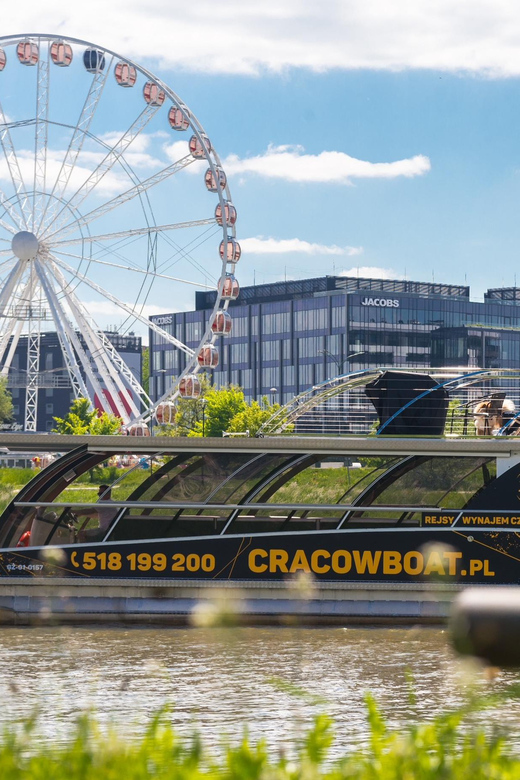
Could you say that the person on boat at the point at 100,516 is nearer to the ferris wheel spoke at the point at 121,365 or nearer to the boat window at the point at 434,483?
the boat window at the point at 434,483

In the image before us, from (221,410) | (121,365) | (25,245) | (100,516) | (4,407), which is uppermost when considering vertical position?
(25,245)

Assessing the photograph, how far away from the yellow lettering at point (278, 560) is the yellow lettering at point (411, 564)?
1713mm

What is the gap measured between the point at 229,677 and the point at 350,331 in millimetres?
104644

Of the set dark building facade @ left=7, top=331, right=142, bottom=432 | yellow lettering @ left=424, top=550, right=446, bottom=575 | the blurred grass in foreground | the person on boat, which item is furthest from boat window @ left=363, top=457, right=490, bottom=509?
dark building facade @ left=7, top=331, right=142, bottom=432

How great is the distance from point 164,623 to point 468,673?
14.5 metres

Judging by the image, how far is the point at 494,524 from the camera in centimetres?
1661

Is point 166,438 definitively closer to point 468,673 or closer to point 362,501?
point 362,501

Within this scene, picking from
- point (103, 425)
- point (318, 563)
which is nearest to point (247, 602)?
point (318, 563)

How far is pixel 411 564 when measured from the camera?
54.9 ft

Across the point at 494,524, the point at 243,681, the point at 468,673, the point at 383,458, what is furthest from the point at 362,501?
the point at 468,673

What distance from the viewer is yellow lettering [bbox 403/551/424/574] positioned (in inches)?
657

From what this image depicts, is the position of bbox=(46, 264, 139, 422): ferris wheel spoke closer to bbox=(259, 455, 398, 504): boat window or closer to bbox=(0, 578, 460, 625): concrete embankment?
bbox=(259, 455, 398, 504): boat window

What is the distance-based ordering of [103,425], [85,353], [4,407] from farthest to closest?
[4,407] < [103,425] < [85,353]

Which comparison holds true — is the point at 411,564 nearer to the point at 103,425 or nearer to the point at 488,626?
the point at 488,626
